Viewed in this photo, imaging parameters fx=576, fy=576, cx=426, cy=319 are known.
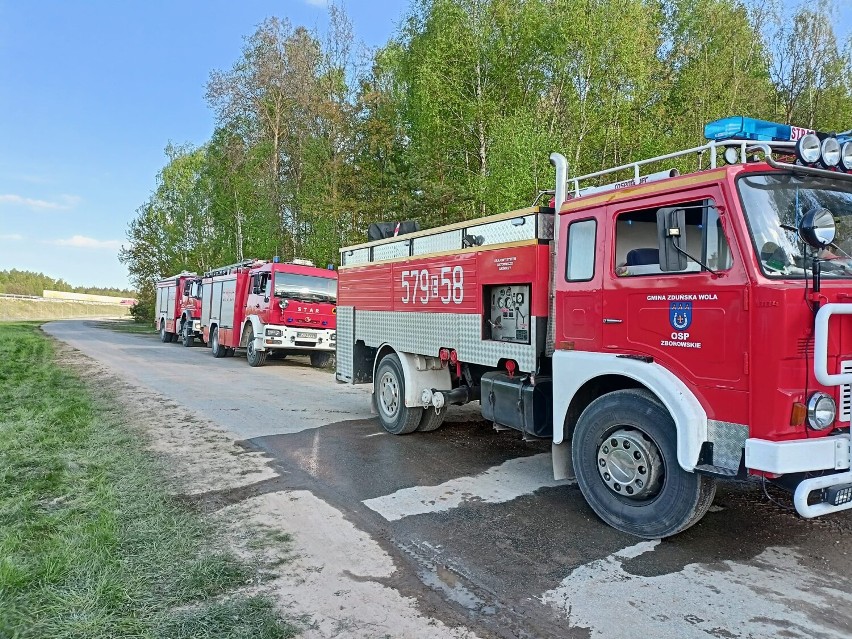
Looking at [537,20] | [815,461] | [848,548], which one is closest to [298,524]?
[815,461]

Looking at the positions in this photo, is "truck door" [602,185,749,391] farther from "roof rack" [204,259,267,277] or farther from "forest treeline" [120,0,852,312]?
"roof rack" [204,259,267,277]

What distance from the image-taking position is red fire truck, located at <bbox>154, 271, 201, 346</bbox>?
24.4 m

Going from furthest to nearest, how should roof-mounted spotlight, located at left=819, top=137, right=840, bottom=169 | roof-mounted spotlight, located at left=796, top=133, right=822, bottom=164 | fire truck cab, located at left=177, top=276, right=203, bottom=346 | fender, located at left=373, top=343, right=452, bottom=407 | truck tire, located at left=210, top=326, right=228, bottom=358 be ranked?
fire truck cab, located at left=177, top=276, right=203, bottom=346, truck tire, located at left=210, top=326, right=228, bottom=358, fender, located at left=373, top=343, right=452, bottom=407, roof-mounted spotlight, located at left=819, top=137, right=840, bottom=169, roof-mounted spotlight, located at left=796, top=133, right=822, bottom=164

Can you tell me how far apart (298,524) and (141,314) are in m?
50.9

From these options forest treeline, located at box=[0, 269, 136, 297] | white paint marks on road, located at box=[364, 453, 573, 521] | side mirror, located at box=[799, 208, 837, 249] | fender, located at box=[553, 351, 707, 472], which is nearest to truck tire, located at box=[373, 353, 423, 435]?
white paint marks on road, located at box=[364, 453, 573, 521]

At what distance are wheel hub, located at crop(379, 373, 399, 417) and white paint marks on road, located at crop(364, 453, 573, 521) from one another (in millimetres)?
1999

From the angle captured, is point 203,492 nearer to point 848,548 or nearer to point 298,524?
Result: point 298,524

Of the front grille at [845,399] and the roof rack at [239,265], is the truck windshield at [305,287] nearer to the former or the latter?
the roof rack at [239,265]

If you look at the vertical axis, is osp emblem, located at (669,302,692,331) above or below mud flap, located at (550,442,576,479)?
above

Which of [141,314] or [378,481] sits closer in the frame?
[378,481]

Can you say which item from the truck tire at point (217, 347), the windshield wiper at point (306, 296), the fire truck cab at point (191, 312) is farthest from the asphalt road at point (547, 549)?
the fire truck cab at point (191, 312)

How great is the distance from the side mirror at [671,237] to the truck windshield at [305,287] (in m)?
13.1

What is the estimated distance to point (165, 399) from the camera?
10391 mm

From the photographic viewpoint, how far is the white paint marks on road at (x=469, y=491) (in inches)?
194
